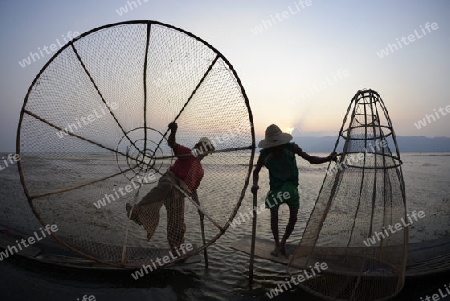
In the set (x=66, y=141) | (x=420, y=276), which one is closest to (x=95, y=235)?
(x=66, y=141)

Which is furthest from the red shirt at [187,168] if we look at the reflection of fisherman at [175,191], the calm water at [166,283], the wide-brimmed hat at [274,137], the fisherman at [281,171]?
the wide-brimmed hat at [274,137]

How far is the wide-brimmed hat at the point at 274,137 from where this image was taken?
3787 millimetres

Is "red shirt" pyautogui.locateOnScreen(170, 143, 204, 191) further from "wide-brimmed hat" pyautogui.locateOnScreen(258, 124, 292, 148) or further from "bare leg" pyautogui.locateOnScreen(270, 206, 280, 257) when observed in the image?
"bare leg" pyautogui.locateOnScreen(270, 206, 280, 257)

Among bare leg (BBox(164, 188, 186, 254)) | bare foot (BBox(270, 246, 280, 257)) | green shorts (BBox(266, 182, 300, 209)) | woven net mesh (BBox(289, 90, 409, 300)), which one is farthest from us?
bare leg (BBox(164, 188, 186, 254))

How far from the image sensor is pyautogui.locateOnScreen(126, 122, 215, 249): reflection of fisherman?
154 inches

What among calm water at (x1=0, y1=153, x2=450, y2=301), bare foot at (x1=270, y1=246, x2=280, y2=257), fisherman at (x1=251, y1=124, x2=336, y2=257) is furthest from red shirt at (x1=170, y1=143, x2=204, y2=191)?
bare foot at (x1=270, y1=246, x2=280, y2=257)

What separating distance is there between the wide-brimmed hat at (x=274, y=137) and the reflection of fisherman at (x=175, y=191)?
0.77 metres

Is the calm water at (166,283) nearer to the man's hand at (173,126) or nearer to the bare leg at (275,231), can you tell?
the bare leg at (275,231)

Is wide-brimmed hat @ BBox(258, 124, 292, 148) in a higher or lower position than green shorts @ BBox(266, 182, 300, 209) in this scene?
higher

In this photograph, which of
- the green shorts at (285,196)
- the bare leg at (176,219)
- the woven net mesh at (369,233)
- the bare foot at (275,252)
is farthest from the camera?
the bare leg at (176,219)

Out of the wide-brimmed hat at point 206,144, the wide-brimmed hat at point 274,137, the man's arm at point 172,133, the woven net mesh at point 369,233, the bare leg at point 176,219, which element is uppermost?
the man's arm at point 172,133

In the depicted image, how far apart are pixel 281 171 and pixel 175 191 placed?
1.56 metres

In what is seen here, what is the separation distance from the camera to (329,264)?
11.2ft

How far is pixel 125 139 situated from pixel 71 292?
2115mm
